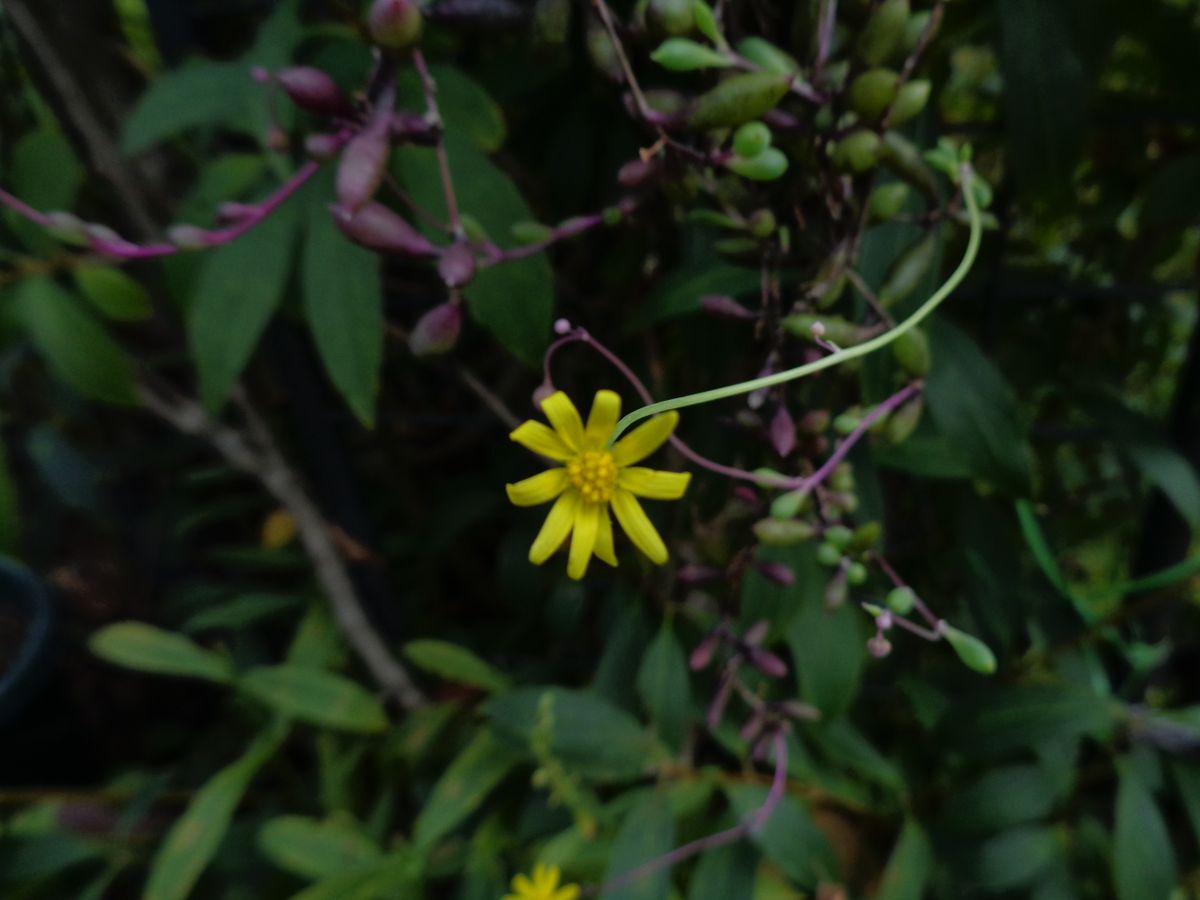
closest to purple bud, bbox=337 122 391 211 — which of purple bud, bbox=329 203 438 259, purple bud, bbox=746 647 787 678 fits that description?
purple bud, bbox=329 203 438 259

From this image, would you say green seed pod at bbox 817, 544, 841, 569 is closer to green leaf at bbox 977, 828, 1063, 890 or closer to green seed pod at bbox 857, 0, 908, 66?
green seed pod at bbox 857, 0, 908, 66

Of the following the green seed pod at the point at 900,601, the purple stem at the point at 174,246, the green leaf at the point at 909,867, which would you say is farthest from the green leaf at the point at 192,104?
the green leaf at the point at 909,867

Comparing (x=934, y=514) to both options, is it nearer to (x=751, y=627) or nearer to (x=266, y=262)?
(x=751, y=627)

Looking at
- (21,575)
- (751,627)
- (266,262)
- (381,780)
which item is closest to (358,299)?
(266,262)

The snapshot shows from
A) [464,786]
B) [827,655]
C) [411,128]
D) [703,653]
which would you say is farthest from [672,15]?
[464,786]

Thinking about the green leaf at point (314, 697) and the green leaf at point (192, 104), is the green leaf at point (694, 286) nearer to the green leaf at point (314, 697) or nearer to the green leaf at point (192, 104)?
the green leaf at point (192, 104)

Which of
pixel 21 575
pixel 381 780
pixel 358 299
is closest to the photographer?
pixel 358 299
